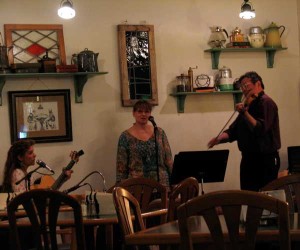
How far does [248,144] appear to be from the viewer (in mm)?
4910

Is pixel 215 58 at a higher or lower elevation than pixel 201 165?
higher

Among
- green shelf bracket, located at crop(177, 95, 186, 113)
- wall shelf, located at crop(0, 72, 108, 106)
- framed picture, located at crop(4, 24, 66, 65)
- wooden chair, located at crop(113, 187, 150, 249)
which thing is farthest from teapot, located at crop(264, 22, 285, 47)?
wooden chair, located at crop(113, 187, 150, 249)

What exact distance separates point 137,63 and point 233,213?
3.76 m

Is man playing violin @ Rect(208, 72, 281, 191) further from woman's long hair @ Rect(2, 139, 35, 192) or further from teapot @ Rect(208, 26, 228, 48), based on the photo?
woman's long hair @ Rect(2, 139, 35, 192)

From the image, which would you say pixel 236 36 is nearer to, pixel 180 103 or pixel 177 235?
pixel 180 103

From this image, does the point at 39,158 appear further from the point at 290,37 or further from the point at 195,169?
the point at 290,37

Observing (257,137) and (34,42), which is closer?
(257,137)

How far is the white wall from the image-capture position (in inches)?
210

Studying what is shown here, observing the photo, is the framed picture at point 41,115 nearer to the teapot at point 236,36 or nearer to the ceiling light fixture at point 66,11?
the ceiling light fixture at point 66,11

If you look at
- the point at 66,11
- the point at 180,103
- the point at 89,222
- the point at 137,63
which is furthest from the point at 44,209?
the point at 180,103

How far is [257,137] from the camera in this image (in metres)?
4.88

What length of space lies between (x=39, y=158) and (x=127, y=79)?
1.07 meters

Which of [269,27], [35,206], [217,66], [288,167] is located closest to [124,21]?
[217,66]

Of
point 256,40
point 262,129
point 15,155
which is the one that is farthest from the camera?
point 256,40
